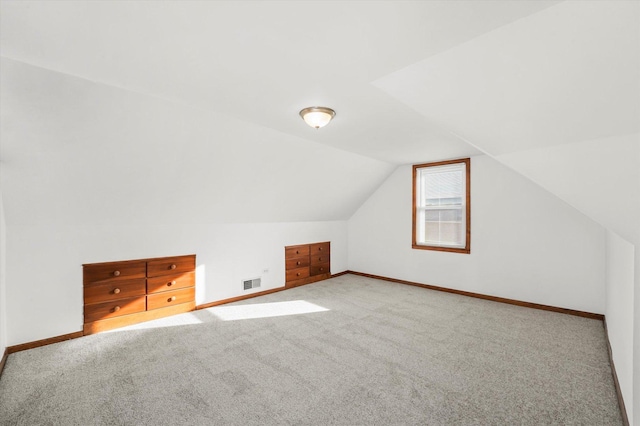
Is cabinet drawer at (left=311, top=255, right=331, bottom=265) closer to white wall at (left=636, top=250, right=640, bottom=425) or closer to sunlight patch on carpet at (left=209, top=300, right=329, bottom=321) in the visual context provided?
sunlight patch on carpet at (left=209, top=300, right=329, bottom=321)

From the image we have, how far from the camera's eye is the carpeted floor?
189 cm

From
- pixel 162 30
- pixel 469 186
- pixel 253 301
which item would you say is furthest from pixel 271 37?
pixel 469 186

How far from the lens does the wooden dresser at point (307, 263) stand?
201 inches

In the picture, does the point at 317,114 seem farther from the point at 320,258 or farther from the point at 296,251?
the point at 320,258

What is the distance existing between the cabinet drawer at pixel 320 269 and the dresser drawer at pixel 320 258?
0.06m

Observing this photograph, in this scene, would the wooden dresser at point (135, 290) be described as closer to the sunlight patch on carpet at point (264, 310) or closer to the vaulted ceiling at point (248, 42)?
the sunlight patch on carpet at point (264, 310)

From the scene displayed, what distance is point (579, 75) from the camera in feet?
3.96

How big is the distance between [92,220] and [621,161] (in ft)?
13.9

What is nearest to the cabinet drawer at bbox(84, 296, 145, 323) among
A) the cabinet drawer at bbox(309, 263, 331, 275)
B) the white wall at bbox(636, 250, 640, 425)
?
the cabinet drawer at bbox(309, 263, 331, 275)

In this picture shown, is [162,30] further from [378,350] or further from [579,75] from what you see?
[378,350]

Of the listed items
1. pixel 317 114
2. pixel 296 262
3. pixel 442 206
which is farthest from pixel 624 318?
pixel 296 262

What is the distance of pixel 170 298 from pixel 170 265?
416 millimetres

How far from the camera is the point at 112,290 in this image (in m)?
3.25

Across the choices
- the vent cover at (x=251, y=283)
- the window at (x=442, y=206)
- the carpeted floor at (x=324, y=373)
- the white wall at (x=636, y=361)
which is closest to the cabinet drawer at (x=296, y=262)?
→ the vent cover at (x=251, y=283)
